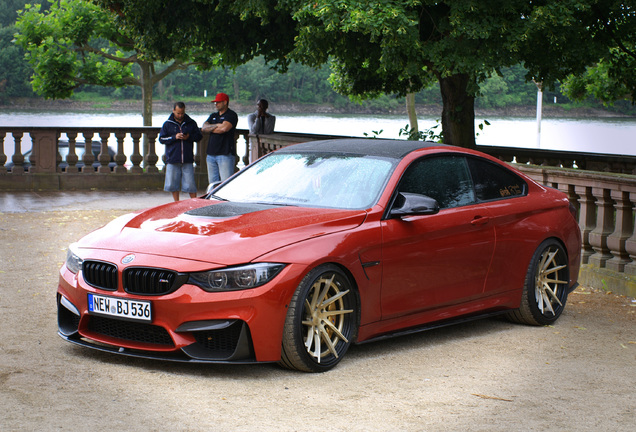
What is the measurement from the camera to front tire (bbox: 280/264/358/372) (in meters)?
5.71

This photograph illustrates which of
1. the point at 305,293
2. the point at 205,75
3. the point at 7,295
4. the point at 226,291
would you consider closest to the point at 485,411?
the point at 305,293

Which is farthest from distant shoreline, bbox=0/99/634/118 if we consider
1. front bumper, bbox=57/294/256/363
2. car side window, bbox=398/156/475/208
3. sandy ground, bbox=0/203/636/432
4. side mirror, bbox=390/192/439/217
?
front bumper, bbox=57/294/256/363

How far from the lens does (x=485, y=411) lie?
523 centimetres

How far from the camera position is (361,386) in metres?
5.66

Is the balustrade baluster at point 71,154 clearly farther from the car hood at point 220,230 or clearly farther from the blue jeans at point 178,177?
the car hood at point 220,230

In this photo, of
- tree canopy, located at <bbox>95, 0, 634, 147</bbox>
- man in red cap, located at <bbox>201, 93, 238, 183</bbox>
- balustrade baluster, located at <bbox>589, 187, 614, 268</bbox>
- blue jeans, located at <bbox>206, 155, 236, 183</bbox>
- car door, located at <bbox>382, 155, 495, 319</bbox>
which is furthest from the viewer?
blue jeans, located at <bbox>206, 155, 236, 183</bbox>

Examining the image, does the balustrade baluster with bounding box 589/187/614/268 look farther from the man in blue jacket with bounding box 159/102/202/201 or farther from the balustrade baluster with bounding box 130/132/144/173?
the balustrade baluster with bounding box 130/132/144/173

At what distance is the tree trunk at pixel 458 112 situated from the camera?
15.8 meters

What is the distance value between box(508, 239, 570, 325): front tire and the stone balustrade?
1477 mm

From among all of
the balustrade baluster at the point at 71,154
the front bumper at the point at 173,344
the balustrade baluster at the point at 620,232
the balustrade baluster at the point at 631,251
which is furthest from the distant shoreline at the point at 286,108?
the front bumper at the point at 173,344

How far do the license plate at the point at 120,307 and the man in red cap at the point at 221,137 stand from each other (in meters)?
9.52

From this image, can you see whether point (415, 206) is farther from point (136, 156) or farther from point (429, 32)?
point (136, 156)

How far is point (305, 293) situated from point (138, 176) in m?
14.3

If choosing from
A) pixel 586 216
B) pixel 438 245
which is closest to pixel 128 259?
pixel 438 245
